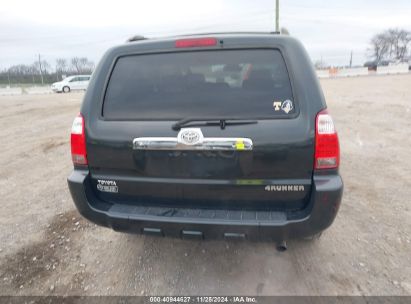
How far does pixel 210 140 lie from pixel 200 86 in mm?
455

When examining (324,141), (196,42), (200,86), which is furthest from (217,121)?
(324,141)

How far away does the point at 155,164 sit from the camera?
2205mm

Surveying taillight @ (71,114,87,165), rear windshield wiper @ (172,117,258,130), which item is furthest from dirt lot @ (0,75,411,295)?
rear windshield wiper @ (172,117,258,130)

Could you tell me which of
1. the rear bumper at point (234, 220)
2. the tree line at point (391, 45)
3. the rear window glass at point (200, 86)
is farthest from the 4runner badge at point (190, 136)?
the tree line at point (391, 45)

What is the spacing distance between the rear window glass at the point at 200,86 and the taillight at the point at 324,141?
0.69 feet

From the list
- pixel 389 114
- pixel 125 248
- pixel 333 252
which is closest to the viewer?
pixel 333 252

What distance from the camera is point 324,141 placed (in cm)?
203

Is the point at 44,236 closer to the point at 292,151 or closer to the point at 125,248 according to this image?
the point at 125,248

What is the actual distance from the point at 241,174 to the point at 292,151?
0.39 m

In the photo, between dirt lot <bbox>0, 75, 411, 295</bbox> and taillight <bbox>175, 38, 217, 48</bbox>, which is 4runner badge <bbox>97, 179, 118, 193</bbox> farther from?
taillight <bbox>175, 38, 217, 48</bbox>

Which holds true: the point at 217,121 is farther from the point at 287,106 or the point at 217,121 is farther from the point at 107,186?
the point at 107,186

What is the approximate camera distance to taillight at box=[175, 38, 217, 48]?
219 centimetres

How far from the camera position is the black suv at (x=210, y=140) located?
6.68ft

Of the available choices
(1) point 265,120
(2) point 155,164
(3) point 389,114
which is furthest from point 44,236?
(3) point 389,114
